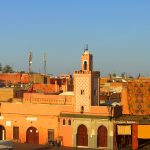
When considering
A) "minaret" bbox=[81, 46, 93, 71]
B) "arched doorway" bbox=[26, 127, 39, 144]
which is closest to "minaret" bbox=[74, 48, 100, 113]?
"minaret" bbox=[81, 46, 93, 71]

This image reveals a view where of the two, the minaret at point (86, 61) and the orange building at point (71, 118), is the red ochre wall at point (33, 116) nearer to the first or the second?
the orange building at point (71, 118)

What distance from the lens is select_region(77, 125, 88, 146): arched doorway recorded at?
3934cm

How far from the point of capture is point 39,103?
43.8 meters

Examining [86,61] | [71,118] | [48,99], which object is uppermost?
[86,61]

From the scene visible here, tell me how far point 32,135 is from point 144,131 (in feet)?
37.1

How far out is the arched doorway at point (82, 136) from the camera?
129 feet

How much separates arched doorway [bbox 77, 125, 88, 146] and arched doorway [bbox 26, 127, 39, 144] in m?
4.53

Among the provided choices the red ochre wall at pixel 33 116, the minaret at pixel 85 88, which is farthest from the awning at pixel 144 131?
the red ochre wall at pixel 33 116

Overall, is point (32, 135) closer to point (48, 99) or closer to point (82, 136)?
point (48, 99)

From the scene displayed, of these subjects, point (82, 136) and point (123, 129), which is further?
point (82, 136)

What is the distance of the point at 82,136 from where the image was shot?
130ft

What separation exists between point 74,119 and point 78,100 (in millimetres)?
1843

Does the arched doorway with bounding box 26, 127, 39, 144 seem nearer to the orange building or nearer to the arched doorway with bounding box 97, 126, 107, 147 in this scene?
the orange building

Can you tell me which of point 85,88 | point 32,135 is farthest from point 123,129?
point 32,135
